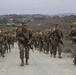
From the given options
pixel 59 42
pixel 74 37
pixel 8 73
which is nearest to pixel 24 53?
pixel 74 37

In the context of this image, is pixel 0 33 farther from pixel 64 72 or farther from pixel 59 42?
pixel 64 72

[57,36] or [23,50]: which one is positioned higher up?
[23,50]

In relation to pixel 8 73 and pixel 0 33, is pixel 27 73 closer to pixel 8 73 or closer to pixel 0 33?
pixel 8 73

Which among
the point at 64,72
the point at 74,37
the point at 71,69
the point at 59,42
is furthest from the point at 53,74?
the point at 59,42

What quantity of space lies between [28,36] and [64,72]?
4.12 meters

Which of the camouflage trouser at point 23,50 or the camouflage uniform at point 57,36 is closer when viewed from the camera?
the camouflage trouser at point 23,50

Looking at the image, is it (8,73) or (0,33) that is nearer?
(8,73)

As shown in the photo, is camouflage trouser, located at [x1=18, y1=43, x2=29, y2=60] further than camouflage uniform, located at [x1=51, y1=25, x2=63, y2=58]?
No

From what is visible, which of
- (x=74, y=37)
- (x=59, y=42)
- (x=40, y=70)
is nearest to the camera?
(x=40, y=70)

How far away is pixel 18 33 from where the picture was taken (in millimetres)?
19016

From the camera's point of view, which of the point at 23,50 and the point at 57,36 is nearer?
the point at 23,50

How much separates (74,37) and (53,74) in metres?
3.83

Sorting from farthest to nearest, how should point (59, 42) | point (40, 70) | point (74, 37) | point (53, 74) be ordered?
point (59, 42), point (74, 37), point (40, 70), point (53, 74)

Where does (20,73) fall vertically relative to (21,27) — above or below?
below
